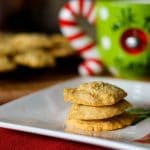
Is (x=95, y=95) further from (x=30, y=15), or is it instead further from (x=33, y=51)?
(x=30, y=15)

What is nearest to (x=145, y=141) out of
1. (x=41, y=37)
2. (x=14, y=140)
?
(x=14, y=140)

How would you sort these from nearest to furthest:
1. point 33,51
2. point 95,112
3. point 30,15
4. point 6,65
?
point 95,112 → point 6,65 → point 33,51 → point 30,15

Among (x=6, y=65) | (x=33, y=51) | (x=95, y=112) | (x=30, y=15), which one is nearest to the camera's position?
(x=95, y=112)

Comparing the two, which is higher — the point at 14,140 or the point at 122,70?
the point at 122,70

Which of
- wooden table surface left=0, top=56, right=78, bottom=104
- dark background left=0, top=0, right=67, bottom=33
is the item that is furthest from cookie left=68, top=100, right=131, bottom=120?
dark background left=0, top=0, right=67, bottom=33

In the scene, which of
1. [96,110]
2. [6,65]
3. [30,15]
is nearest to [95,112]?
[96,110]

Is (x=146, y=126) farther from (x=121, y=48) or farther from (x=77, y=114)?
(x=121, y=48)

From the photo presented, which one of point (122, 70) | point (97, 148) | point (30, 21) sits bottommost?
point (97, 148)
